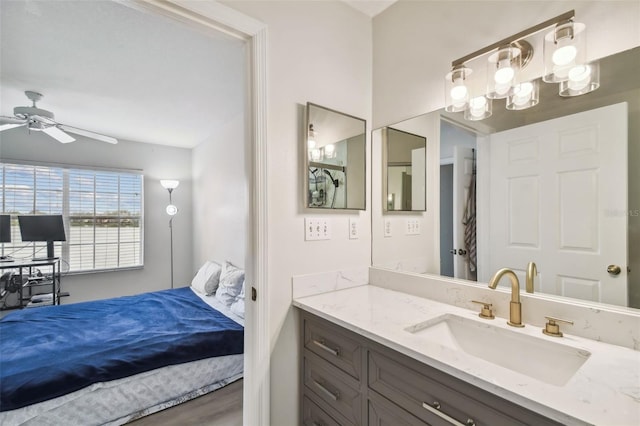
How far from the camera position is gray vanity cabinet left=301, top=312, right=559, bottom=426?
28.6 inches

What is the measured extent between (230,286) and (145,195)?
8.34ft

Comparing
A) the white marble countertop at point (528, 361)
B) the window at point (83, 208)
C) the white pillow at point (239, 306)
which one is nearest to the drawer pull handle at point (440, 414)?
the white marble countertop at point (528, 361)

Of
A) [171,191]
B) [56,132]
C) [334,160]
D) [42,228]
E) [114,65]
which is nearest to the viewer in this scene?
[334,160]

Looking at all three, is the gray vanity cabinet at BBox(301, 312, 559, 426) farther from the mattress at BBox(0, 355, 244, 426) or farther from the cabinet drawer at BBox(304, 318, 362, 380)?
the mattress at BBox(0, 355, 244, 426)

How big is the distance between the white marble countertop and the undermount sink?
0.06ft

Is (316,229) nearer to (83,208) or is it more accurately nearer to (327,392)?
(327,392)

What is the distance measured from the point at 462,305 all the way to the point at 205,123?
11.5ft

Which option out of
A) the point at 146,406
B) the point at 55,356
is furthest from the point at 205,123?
the point at 146,406

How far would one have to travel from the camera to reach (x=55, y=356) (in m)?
1.88

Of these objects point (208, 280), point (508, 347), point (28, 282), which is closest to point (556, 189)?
point (508, 347)

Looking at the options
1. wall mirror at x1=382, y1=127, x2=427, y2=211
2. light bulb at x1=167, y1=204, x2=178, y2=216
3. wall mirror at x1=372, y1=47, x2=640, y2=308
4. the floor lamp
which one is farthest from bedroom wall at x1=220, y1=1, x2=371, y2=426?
light bulb at x1=167, y1=204, x2=178, y2=216

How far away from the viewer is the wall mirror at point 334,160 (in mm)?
1427

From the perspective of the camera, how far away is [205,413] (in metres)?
1.96

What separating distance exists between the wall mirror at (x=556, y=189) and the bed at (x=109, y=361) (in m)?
1.90
